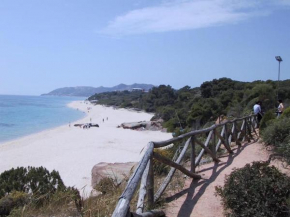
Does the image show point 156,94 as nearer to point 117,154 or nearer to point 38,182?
point 117,154

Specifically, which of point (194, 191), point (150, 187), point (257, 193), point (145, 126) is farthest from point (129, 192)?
point (145, 126)

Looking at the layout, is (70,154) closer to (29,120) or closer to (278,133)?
(278,133)

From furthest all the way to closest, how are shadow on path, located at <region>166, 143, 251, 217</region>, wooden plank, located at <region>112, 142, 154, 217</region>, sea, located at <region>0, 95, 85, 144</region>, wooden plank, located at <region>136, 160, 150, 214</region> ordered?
sea, located at <region>0, 95, 85, 144</region>, shadow on path, located at <region>166, 143, 251, 217</region>, wooden plank, located at <region>136, 160, 150, 214</region>, wooden plank, located at <region>112, 142, 154, 217</region>

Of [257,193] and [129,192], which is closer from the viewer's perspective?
[129,192]

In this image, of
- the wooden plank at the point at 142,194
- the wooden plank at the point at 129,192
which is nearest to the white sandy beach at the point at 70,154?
the wooden plank at the point at 142,194

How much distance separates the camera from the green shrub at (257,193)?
392 cm

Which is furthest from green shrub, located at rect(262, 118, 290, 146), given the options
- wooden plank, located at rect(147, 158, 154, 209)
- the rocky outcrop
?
the rocky outcrop

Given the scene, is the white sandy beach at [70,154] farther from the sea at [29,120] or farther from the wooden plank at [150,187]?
the wooden plank at [150,187]

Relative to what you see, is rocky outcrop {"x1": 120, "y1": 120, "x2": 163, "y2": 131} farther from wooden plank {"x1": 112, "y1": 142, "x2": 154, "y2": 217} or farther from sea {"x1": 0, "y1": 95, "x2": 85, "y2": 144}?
wooden plank {"x1": 112, "y1": 142, "x2": 154, "y2": 217}

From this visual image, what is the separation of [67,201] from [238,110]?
16561 mm

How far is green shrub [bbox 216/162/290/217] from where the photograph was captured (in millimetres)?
→ 3920

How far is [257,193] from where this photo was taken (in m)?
3.99

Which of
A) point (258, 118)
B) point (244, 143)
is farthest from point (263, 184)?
point (258, 118)

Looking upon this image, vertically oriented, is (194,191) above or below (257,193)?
below
